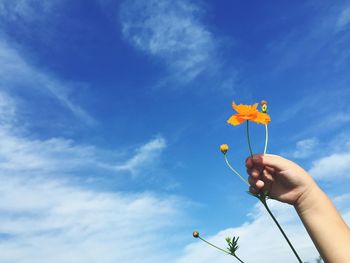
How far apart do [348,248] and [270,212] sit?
72 centimetres

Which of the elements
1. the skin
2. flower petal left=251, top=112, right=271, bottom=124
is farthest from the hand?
flower petal left=251, top=112, right=271, bottom=124

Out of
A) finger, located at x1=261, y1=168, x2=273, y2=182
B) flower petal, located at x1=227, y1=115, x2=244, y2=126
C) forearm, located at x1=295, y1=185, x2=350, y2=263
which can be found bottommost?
forearm, located at x1=295, y1=185, x2=350, y2=263

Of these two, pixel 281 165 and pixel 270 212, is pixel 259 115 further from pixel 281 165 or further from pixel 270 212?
pixel 270 212

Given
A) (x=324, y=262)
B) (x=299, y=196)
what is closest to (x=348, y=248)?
(x=324, y=262)

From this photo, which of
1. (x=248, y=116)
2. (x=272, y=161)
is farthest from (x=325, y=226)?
(x=248, y=116)

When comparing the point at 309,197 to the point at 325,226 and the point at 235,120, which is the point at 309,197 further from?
the point at 235,120

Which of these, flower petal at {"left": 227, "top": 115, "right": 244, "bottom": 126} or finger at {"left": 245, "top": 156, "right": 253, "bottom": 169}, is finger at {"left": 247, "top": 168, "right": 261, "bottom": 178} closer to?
finger at {"left": 245, "top": 156, "right": 253, "bottom": 169}

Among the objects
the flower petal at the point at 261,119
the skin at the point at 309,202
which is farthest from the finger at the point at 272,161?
the flower petal at the point at 261,119

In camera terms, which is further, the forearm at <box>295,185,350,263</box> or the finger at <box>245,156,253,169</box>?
the forearm at <box>295,185,350,263</box>

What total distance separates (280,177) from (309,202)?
0.23 metres

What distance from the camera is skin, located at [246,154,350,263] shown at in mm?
2137

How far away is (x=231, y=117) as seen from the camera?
7.31ft

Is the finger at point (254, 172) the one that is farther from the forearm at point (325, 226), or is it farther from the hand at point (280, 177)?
the forearm at point (325, 226)

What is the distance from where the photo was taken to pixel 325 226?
218 centimetres
